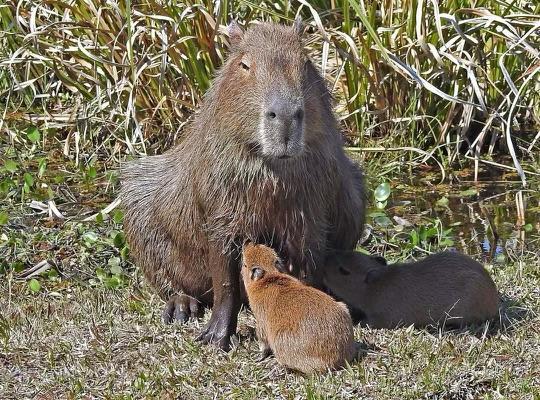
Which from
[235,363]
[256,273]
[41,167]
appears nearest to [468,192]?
[41,167]

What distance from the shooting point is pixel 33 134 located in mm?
7555

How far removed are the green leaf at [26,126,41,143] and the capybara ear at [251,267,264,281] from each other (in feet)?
11.8

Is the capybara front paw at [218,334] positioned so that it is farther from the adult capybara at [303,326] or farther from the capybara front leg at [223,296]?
the adult capybara at [303,326]

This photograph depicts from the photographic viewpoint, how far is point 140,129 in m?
7.09

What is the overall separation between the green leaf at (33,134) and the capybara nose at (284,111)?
370 centimetres

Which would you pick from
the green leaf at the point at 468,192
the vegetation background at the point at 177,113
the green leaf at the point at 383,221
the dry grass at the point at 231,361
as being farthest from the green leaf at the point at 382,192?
the dry grass at the point at 231,361

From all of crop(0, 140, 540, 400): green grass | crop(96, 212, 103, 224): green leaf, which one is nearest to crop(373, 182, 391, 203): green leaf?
crop(0, 140, 540, 400): green grass

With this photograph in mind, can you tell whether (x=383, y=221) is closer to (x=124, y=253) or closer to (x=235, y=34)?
(x=124, y=253)

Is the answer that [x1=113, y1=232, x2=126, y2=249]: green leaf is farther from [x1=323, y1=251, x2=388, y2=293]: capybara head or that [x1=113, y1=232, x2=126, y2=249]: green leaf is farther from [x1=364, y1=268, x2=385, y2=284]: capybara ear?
[x1=364, y1=268, x2=385, y2=284]: capybara ear

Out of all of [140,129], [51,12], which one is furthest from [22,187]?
[51,12]

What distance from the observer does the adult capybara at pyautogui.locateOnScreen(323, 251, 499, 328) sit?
4512 millimetres

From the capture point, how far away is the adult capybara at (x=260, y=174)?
4285 mm

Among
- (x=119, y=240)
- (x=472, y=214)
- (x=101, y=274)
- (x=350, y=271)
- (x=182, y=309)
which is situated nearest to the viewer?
(x=350, y=271)

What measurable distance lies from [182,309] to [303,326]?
4.08 ft
